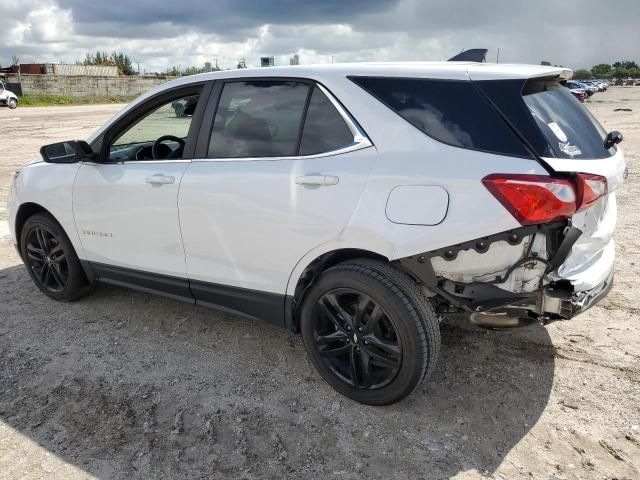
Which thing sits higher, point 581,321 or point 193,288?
point 193,288

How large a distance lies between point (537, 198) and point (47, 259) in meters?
3.78

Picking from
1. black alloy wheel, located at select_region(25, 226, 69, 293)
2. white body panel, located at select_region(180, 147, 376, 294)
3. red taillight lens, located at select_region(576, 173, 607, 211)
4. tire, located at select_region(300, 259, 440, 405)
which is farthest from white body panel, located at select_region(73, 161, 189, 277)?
red taillight lens, located at select_region(576, 173, 607, 211)

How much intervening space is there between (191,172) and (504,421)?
2278 millimetres

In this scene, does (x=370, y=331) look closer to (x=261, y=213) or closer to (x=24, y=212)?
(x=261, y=213)

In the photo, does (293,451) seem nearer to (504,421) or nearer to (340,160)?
(504,421)

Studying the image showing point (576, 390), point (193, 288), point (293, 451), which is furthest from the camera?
point (193, 288)

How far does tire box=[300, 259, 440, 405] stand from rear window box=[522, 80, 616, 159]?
969mm

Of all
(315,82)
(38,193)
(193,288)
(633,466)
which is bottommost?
(633,466)

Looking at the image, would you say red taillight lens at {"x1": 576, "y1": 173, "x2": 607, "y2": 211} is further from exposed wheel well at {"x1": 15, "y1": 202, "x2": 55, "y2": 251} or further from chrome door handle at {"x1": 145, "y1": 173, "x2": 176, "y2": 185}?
exposed wheel well at {"x1": 15, "y1": 202, "x2": 55, "y2": 251}

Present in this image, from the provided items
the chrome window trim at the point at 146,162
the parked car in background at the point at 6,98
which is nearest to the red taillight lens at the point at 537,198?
the chrome window trim at the point at 146,162

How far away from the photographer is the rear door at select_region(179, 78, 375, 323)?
284 cm

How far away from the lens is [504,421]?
2842mm

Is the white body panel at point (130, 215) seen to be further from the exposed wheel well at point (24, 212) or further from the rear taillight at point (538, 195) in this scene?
the rear taillight at point (538, 195)

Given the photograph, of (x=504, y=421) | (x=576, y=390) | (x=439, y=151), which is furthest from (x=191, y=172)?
(x=576, y=390)
